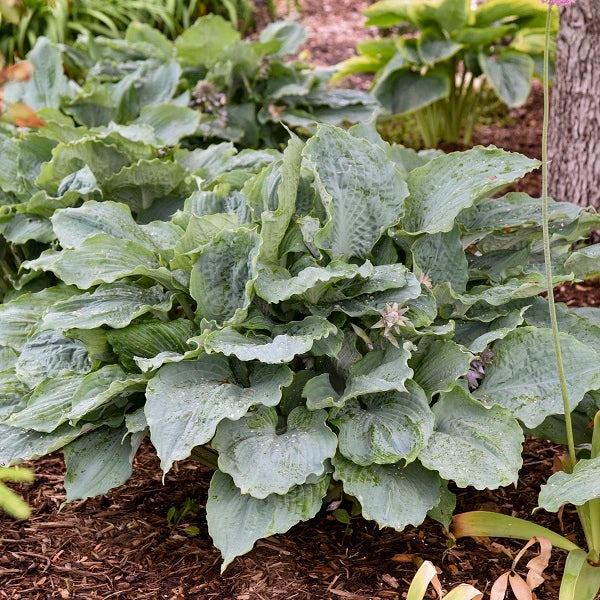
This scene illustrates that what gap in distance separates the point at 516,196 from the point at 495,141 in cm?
283

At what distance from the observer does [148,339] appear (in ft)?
8.34

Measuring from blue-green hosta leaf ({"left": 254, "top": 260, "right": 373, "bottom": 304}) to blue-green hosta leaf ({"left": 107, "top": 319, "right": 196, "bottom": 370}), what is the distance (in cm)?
31

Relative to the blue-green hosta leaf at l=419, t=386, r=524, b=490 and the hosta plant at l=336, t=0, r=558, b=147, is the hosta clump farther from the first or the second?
the hosta plant at l=336, t=0, r=558, b=147

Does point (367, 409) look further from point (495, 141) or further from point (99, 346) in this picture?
point (495, 141)

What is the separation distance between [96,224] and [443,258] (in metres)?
1.14

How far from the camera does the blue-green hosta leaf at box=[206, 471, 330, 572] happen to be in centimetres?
216

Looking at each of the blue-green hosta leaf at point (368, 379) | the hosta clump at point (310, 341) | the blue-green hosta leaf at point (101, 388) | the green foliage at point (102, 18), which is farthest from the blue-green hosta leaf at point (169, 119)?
the green foliage at point (102, 18)

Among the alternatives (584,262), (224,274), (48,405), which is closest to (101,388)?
(48,405)

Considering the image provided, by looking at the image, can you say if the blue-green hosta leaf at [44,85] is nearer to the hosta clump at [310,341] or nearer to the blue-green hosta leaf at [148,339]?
the hosta clump at [310,341]

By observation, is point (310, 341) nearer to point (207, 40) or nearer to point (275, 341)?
point (275, 341)

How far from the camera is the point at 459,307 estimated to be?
8.71 ft

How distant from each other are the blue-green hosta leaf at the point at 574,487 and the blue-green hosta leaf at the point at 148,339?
1.11 meters

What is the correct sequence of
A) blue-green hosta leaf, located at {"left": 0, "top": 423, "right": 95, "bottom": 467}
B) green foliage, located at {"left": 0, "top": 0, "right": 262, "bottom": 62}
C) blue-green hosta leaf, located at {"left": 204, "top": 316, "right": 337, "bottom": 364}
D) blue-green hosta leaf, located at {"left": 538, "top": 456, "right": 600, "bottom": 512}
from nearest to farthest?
blue-green hosta leaf, located at {"left": 538, "top": 456, "right": 600, "bottom": 512}
blue-green hosta leaf, located at {"left": 204, "top": 316, "right": 337, "bottom": 364}
blue-green hosta leaf, located at {"left": 0, "top": 423, "right": 95, "bottom": 467}
green foliage, located at {"left": 0, "top": 0, "right": 262, "bottom": 62}

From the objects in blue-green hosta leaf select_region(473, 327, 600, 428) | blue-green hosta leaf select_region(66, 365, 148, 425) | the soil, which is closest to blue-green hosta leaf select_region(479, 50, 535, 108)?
the soil
